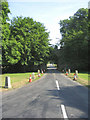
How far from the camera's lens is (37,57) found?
4125 cm

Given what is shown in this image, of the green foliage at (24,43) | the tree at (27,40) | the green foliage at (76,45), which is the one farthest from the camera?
the green foliage at (76,45)

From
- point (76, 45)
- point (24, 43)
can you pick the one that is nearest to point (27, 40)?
point (24, 43)

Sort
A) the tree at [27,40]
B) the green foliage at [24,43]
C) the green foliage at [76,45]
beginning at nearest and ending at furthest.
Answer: the green foliage at [24,43], the tree at [27,40], the green foliage at [76,45]

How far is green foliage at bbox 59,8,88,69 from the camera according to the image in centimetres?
4000

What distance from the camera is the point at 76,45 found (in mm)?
40094

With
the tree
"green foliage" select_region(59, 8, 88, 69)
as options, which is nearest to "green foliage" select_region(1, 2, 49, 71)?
the tree

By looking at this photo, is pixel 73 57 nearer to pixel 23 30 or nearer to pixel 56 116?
pixel 23 30

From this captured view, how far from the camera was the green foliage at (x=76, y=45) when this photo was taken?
40000 millimetres

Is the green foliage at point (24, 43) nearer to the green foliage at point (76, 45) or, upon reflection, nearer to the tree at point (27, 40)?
the tree at point (27, 40)

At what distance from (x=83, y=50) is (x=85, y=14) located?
1515 centimetres

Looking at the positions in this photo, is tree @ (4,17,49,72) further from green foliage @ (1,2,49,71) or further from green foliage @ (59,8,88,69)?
green foliage @ (59,8,88,69)

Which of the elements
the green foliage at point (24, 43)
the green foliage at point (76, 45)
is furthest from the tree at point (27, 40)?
the green foliage at point (76, 45)

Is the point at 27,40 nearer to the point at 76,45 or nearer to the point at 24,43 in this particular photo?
the point at 24,43

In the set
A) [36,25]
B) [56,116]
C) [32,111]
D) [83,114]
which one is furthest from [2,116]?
[36,25]
